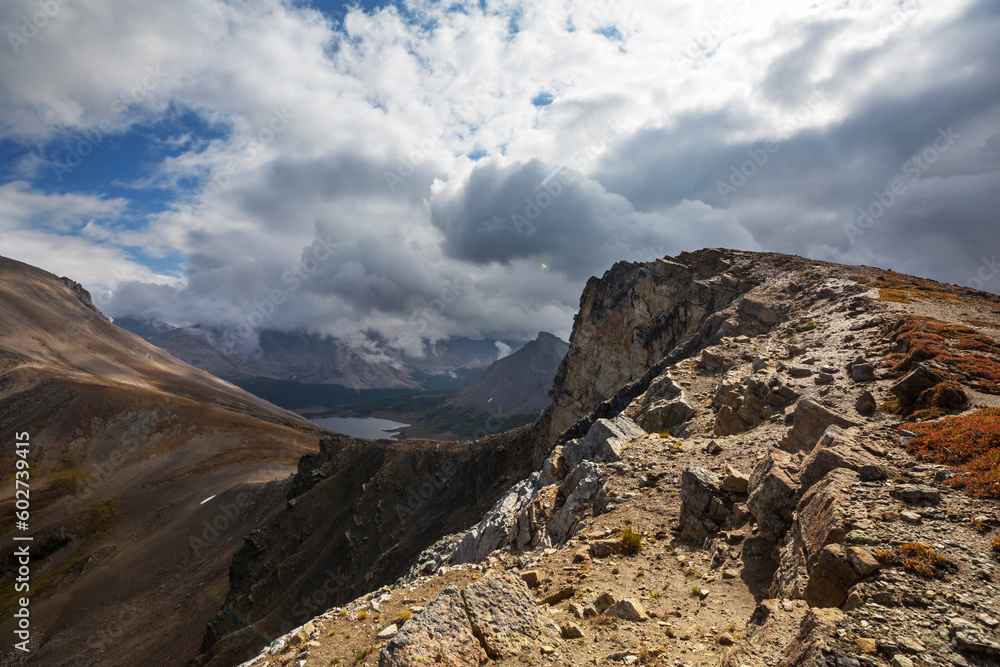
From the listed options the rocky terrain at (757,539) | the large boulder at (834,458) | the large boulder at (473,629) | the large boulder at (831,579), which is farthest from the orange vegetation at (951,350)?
the large boulder at (473,629)

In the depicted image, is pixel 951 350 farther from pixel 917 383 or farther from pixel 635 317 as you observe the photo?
pixel 635 317

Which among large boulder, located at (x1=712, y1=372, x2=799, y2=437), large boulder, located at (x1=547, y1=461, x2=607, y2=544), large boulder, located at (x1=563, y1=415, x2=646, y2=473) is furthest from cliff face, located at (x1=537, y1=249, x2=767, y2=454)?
large boulder, located at (x1=547, y1=461, x2=607, y2=544)

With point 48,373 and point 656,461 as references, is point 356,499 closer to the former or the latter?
point 656,461

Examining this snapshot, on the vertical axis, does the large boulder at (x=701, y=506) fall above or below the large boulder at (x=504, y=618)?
above

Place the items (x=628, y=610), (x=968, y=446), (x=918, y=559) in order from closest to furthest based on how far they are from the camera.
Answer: (x=918, y=559)
(x=628, y=610)
(x=968, y=446)

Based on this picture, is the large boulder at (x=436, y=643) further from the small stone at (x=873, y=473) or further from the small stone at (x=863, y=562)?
the small stone at (x=873, y=473)

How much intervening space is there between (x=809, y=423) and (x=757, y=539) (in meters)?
6.13

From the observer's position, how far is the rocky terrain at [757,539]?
782 cm

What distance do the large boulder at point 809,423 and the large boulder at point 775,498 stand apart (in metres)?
2.39

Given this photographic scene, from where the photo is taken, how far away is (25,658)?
6041 cm

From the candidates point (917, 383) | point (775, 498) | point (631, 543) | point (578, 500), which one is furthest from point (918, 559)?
point (917, 383)

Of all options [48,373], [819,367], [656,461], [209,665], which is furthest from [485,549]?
[48,373]

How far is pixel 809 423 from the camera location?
51.8ft

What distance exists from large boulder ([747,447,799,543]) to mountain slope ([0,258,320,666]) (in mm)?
77296
